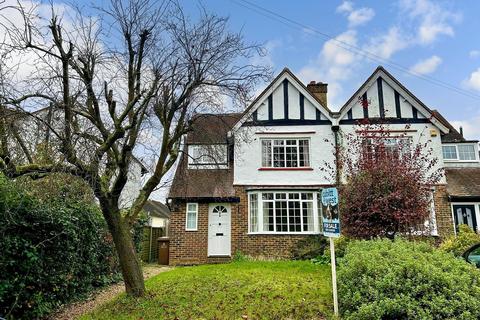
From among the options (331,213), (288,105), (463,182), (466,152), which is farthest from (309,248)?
(466,152)

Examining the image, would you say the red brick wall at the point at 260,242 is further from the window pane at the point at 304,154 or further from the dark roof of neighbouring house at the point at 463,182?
the dark roof of neighbouring house at the point at 463,182

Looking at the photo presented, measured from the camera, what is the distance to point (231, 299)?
7.64 meters

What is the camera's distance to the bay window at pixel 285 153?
1644 cm

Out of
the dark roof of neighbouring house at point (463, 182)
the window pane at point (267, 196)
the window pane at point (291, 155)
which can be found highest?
the window pane at point (291, 155)

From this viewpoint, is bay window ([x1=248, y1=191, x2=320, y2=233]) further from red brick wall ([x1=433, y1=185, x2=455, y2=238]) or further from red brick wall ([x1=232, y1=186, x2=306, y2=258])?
red brick wall ([x1=433, y1=185, x2=455, y2=238])

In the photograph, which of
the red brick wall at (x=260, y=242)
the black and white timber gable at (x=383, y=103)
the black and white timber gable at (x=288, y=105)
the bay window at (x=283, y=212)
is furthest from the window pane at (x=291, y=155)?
the red brick wall at (x=260, y=242)

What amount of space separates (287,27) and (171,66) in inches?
276

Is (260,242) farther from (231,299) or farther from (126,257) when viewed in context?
(126,257)

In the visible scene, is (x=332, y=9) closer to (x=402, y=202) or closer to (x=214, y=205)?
(x=402, y=202)

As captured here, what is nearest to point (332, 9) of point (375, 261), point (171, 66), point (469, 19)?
point (469, 19)

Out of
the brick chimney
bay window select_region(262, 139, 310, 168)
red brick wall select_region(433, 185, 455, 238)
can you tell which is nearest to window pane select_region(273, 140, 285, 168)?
bay window select_region(262, 139, 310, 168)

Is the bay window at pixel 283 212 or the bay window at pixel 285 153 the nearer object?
the bay window at pixel 283 212

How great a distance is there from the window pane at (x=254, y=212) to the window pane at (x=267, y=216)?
1.20 ft

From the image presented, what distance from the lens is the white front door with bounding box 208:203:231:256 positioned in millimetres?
15680
